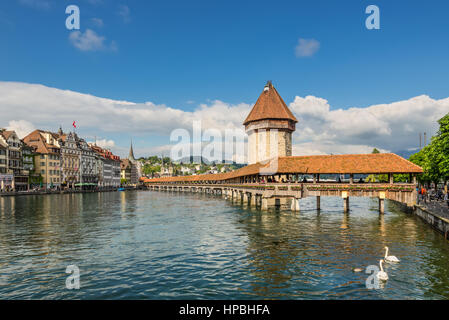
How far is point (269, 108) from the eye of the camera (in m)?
70.7

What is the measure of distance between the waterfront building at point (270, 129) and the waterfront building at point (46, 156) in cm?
6711

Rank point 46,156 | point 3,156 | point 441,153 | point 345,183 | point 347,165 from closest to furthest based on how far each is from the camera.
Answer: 1. point 345,183
2. point 347,165
3. point 441,153
4. point 3,156
5. point 46,156

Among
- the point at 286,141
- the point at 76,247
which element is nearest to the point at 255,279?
the point at 76,247

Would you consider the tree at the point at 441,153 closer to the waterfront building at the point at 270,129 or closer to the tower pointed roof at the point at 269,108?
the waterfront building at the point at 270,129

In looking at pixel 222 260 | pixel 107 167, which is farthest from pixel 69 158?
pixel 222 260

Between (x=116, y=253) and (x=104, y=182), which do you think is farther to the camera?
(x=104, y=182)

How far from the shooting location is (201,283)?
1445 centimetres

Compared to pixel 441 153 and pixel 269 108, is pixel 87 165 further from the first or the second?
pixel 441 153

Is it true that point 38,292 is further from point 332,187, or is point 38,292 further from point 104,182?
point 104,182

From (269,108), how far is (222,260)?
55.6 metres

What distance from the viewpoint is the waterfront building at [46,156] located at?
336ft

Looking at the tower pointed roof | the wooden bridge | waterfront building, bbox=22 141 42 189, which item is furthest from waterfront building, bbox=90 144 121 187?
the wooden bridge
